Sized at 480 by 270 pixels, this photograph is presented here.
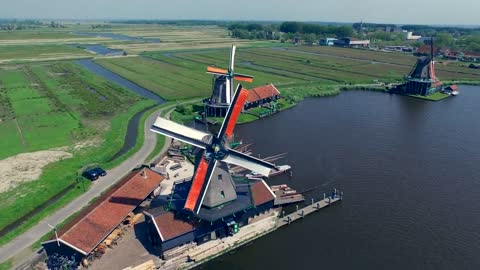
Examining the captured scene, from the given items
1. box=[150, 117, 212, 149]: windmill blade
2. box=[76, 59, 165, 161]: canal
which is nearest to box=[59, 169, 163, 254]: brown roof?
box=[150, 117, 212, 149]: windmill blade

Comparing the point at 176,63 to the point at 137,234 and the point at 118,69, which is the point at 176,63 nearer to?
the point at 118,69

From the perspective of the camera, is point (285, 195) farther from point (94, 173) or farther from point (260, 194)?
point (94, 173)

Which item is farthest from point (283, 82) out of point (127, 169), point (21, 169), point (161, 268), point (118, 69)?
point (161, 268)

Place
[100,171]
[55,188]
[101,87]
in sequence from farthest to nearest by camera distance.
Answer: [101,87], [100,171], [55,188]

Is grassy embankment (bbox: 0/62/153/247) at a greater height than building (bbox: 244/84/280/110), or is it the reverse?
building (bbox: 244/84/280/110)

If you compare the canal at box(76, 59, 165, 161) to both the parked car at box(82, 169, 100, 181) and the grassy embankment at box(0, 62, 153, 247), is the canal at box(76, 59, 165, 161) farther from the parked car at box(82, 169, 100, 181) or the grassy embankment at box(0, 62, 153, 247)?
the parked car at box(82, 169, 100, 181)

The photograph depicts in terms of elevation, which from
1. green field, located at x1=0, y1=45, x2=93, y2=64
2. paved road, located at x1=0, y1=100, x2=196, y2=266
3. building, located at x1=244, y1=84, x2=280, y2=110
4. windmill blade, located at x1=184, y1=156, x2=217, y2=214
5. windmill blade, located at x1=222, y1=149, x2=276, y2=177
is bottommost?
paved road, located at x1=0, y1=100, x2=196, y2=266

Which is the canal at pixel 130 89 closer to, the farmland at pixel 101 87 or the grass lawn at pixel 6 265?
the farmland at pixel 101 87

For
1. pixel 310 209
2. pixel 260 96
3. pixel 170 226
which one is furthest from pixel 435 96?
pixel 170 226
